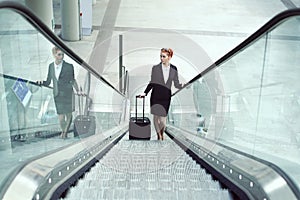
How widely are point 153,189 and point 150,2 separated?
19071 millimetres

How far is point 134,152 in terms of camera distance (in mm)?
5605

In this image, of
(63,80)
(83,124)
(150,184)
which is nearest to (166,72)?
(83,124)

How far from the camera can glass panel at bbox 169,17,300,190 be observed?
336cm

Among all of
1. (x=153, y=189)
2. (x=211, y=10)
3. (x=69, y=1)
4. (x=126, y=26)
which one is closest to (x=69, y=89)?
(x=153, y=189)

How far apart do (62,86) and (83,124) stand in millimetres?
1263

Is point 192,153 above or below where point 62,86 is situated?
below

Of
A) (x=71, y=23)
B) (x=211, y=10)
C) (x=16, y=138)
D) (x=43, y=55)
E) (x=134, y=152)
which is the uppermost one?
(x=211, y=10)

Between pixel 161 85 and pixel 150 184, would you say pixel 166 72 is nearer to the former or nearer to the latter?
pixel 161 85

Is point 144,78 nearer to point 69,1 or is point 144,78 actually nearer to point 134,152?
point 69,1

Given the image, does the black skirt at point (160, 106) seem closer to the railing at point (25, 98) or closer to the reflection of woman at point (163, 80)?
the reflection of woman at point (163, 80)

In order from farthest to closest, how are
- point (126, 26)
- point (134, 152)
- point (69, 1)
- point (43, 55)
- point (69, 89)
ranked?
point (126, 26), point (69, 1), point (134, 152), point (69, 89), point (43, 55)

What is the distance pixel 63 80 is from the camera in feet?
15.6

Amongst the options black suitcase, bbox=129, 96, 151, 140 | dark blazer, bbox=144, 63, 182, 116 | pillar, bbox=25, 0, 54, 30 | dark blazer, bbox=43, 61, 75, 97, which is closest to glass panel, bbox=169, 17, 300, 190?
dark blazer, bbox=144, 63, 182, 116

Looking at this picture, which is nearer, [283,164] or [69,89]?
[283,164]
